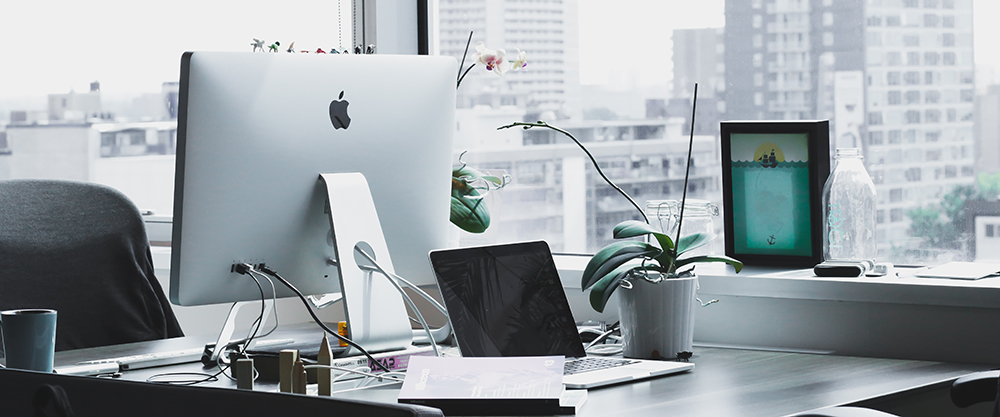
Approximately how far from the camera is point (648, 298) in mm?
1746

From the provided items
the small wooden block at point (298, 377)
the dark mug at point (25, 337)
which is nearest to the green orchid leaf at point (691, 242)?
the small wooden block at point (298, 377)

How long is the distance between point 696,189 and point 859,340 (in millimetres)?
598

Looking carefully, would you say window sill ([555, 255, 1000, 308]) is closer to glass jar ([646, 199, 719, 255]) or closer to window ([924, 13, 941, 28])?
glass jar ([646, 199, 719, 255])

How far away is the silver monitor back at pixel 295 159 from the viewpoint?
1.57 meters

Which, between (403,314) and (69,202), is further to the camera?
(69,202)

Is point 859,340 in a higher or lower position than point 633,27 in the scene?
lower

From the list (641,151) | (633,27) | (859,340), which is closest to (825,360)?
(859,340)

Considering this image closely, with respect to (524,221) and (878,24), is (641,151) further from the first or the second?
(878,24)

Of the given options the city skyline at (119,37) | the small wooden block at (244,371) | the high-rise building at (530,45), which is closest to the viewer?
the small wooden block at (244,371)

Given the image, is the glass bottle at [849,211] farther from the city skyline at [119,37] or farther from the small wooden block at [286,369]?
the city skyline at [119,37]

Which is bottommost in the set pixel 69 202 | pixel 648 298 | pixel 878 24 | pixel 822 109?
pixel 648 298

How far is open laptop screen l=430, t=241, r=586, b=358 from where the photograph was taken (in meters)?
1.68

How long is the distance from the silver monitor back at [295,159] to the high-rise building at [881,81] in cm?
77

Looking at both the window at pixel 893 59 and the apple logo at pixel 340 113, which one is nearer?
the apple logo at pixel 340 113
